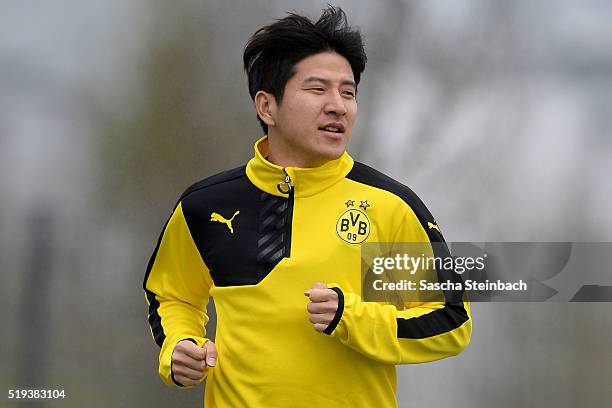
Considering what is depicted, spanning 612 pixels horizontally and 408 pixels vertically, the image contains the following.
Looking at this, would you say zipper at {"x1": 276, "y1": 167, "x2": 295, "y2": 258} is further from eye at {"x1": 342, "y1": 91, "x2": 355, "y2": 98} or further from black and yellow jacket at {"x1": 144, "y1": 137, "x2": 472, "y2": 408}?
eye at {"x1": 342, "y1": 91, "x2": 355, "y2": 98}

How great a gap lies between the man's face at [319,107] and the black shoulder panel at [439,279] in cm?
8

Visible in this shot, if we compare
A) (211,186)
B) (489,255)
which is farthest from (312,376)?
(489,255)

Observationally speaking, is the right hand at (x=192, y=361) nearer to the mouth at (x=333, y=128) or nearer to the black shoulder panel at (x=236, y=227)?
the black shoulder panel at (x=236, y=227)

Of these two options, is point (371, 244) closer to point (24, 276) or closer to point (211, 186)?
point (211, 186)

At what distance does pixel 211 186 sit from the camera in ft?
5.21

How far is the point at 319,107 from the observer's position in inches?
57.6

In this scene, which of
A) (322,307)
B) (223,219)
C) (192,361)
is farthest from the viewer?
(223,219)

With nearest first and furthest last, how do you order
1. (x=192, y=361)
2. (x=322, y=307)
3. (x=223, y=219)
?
(x=322, y=307), (x=192, y=361), (x=223, y=219)

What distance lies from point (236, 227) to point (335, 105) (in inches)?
10.7

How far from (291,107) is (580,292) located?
138 cm

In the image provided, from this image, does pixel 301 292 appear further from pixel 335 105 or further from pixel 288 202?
pixel 335 105

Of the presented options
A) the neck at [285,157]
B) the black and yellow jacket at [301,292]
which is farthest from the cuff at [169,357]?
the neck at [285,157]

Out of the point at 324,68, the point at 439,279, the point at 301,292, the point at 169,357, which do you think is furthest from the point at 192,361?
the point at 324,68

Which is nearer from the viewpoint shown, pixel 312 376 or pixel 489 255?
pixel 312 376
